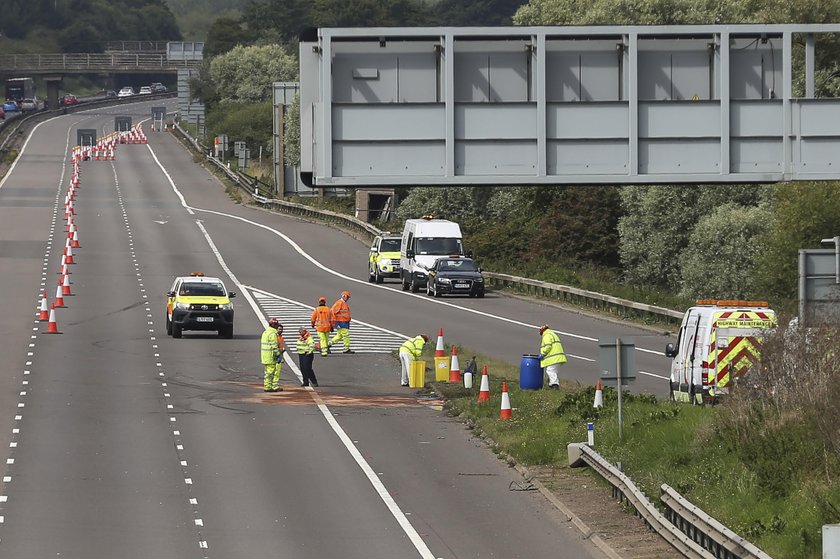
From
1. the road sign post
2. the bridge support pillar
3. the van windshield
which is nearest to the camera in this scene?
the road sign post

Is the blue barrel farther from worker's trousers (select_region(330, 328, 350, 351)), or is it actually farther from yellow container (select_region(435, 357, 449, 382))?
worker's trousers (select_region(330, 328, 350, 351))

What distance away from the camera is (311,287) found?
189 ft

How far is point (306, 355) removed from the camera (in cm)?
3331

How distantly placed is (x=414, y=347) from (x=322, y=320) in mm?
5890

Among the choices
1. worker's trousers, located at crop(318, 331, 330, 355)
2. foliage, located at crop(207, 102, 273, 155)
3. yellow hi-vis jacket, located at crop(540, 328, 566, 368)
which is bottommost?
worker's trousers, located at crop(318, 331, 330, 355)

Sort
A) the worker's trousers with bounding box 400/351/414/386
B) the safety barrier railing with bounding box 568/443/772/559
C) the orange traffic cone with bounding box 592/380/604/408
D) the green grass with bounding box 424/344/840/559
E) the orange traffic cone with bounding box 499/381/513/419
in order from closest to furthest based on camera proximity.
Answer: the safety barrier railing with bounding box 568/443/772/559
the green grass with bounding box 424/344/840/559
the orange traffic cone with bounding box 592/380/604/408
the orange traffic cone with bounding box 499/381/513/419
the worker's trousers with bounding box 400/351/414/386

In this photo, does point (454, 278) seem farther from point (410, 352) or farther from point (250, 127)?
point (250, 127)

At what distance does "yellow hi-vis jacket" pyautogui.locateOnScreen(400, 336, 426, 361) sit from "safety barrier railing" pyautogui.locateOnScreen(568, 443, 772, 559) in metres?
10.9

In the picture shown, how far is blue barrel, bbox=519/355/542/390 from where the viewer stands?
32.0 meters

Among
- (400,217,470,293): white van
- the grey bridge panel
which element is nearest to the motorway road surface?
(400,217,470,293): white van

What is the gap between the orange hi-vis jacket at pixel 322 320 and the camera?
127 feet

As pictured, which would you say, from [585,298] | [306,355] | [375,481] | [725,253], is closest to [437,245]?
[585,298]

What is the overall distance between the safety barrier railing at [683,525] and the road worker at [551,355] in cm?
956

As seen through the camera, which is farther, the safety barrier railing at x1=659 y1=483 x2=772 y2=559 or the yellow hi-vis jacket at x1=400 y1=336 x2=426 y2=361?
the yellow hi-vis jacket at x1=400 y1=336 x2=426 y2=361
